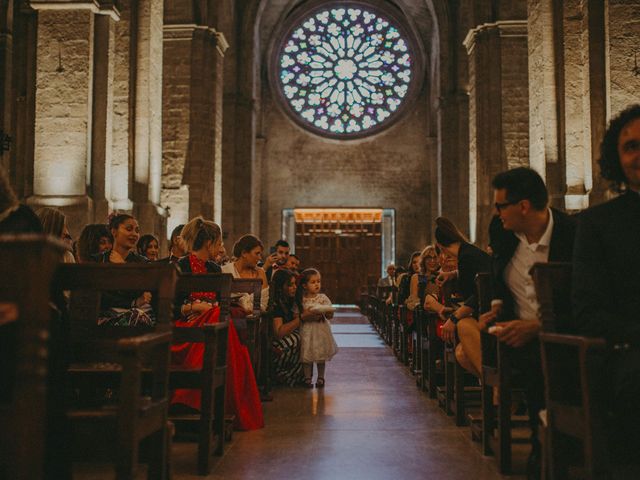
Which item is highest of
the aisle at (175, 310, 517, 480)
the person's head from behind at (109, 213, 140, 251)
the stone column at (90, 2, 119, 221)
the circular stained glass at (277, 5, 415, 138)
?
the circular stained glass at (277, 5, 415, 138)

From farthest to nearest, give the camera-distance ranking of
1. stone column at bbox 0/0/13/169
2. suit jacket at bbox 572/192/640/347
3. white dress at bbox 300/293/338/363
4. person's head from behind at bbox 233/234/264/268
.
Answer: stone column at bbox 0/0/13/169, white dress at bbox 300/293/338/363, person's head from behind at bbox 233/234/264/268, suit jacket at bbox 572/192/640/347

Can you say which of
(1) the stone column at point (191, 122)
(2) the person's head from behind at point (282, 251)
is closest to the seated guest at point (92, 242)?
(2) the person's head from behind at point (282, 251)

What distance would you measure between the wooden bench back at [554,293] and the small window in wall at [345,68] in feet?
72.4

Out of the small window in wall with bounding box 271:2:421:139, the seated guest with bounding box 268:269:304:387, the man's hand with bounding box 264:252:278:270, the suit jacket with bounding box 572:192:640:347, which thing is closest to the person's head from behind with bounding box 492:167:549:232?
the suit jacket with bounding box 572:192:640:347

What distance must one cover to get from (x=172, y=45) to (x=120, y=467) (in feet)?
45.9

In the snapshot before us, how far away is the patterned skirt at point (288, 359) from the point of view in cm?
776

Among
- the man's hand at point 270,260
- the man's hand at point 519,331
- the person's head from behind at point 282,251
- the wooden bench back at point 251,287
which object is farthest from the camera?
the person's head from behind at point 282,251

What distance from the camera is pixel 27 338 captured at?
7.09ft

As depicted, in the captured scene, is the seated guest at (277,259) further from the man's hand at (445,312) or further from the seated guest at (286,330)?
the man's hand at (445,312)

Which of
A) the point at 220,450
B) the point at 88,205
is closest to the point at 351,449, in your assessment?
the point at 220,450

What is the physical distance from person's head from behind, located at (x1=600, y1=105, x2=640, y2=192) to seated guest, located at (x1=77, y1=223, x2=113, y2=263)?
3.80 meters

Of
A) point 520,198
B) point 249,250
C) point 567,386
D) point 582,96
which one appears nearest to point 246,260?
point 249,250

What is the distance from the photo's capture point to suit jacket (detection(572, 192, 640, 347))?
267 cm

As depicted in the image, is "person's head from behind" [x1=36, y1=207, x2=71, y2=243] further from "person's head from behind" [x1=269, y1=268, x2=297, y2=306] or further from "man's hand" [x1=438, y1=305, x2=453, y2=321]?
"person's head from behind" [x1=269, y1=268, x2=297, y2=306]
